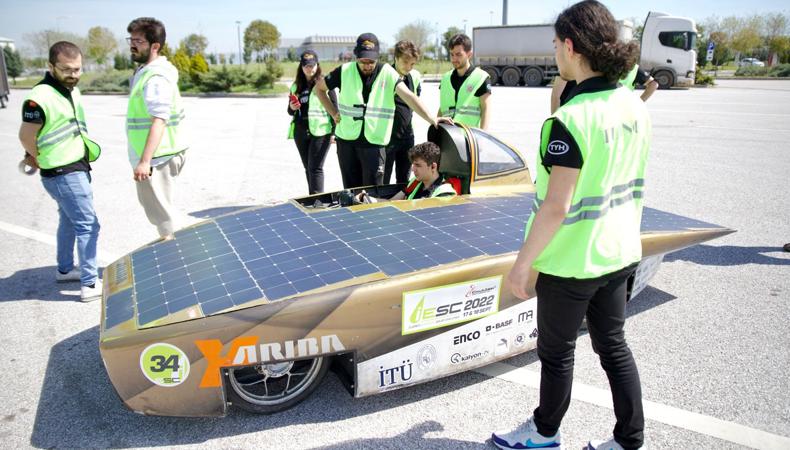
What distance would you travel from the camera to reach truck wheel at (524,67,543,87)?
92.5 ft

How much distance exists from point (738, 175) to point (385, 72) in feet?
19.6

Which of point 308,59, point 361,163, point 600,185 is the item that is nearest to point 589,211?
point 600,185

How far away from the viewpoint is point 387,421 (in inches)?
106

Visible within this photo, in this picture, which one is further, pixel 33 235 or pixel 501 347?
pixel 33 235

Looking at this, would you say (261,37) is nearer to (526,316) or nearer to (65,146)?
(65,146)

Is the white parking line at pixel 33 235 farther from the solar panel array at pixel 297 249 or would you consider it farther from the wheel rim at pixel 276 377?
the wheel rim at pixel 276 377

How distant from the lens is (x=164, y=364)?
94.3 inches

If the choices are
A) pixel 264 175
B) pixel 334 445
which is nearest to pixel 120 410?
pixel 334 445

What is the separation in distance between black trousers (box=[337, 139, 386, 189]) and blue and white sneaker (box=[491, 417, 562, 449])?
2.94 meters

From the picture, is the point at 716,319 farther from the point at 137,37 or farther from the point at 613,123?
the point at 137,37

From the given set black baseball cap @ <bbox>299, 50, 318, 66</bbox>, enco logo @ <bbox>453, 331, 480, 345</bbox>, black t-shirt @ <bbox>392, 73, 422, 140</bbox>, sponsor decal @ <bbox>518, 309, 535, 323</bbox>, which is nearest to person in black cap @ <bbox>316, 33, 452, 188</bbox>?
black t-shirt @ <bbox>392, 73, 422, 140</bbox>

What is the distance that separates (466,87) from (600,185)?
3632 mm

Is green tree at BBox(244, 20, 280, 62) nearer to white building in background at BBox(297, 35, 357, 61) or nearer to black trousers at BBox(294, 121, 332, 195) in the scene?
white building in background at BBox(297, 35, 357, 61)

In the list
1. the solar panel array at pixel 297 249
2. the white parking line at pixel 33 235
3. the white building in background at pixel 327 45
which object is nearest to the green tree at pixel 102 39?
the white building in background at pixel 327 45
